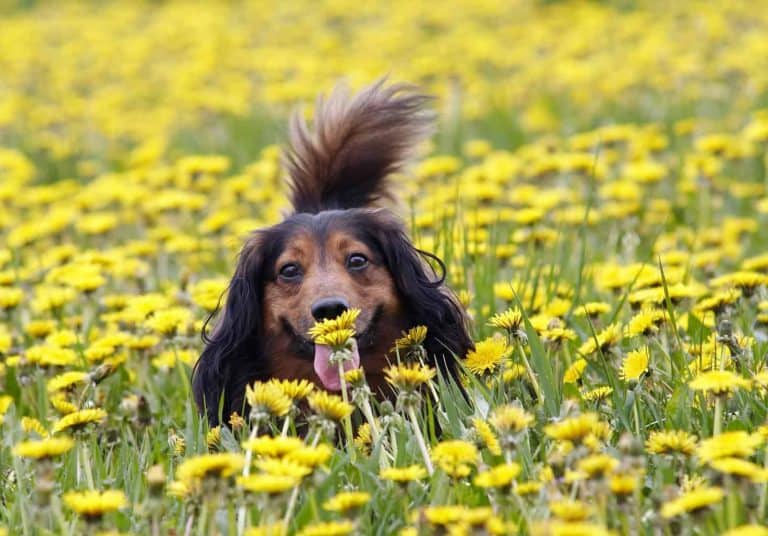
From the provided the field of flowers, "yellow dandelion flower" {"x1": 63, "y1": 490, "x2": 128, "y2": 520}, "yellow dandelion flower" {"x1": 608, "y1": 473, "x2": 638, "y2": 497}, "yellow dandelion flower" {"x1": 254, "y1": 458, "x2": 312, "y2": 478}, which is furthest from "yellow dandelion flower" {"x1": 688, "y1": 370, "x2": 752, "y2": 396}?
"yellow dandelion flower" {"x1": 63, "y1": 490, "x2": 128, "y2": 520}

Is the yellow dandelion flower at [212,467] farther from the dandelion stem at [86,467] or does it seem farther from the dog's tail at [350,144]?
the dog's tail at [350,144]

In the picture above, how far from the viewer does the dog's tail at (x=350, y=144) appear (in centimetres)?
491

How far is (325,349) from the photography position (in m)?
3.99

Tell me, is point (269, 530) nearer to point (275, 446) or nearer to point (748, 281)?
point (275, 446)

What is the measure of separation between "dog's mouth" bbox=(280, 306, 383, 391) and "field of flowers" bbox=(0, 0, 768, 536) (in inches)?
6.3

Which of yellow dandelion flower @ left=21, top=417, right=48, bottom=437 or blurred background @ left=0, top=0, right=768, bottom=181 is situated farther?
blurred background @ left=0, top=0, right=768, bottom=181

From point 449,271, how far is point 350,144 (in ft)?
1.92

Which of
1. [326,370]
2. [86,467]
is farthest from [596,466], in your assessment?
[326,370]

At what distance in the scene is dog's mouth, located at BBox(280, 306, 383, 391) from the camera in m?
3.97

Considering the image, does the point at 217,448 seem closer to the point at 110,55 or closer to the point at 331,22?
the point at 110,55

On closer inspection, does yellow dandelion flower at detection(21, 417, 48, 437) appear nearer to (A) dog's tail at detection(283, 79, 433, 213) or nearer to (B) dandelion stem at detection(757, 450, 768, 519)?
(A) dog's tail at detection(283, 79, 433, 213)

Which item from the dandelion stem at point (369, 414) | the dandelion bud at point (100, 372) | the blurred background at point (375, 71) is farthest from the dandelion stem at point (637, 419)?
the blurred background at point (375, 71)

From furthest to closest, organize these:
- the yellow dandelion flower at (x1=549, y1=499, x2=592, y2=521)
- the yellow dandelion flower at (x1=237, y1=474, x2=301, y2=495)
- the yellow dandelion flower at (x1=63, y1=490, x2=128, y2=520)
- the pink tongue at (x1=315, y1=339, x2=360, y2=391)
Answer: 1. the pink tongue at (x1=315, y1=339, x2=360, y2=391)
2. the yellow dandelion flower at (x1=63, y1=490, x2=128, y2=520)
3. the yellow dandelion flower at (x1=237, y1=474, x2=301, y2=495)
4. the yellow dandelion flower at (x1=549, y1=499, x2=592, y2=521)

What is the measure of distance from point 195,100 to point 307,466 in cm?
728
